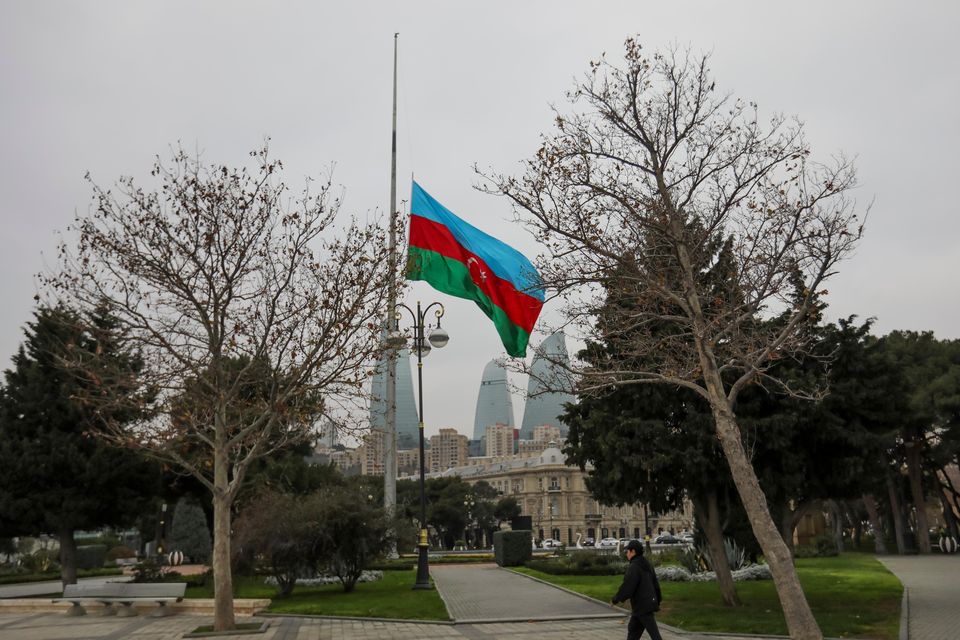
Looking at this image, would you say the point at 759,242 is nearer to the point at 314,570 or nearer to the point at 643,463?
the point at 643,463

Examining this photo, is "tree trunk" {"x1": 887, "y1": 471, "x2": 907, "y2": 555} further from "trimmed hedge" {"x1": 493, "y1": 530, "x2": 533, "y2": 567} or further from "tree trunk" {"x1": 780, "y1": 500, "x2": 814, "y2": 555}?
"tree trunk" {"x1": 780, "y1": 500, "x2": 814, "y2": 555}

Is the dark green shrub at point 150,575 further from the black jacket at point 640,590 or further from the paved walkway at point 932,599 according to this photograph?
the paved walkway at point 932,599

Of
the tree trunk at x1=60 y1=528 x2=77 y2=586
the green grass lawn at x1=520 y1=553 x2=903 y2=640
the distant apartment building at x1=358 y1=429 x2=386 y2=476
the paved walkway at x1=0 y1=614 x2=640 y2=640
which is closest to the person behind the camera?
the paved walkway at x1=0 y1=614 x2=640 y2=640

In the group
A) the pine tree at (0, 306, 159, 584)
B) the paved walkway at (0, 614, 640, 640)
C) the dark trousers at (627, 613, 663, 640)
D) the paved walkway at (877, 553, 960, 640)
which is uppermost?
the pine tree at (0, 306, 159, 584)

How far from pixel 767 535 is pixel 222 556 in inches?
373

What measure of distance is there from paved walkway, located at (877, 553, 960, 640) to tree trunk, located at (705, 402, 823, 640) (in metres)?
3.91

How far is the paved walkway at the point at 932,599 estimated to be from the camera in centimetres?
1410

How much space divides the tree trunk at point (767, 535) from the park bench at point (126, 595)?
1349cm

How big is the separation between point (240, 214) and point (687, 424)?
9.71 metres

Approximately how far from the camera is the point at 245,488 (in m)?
36.5

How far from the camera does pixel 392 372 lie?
889 inches

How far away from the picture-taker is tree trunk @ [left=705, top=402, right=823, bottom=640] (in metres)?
10.7

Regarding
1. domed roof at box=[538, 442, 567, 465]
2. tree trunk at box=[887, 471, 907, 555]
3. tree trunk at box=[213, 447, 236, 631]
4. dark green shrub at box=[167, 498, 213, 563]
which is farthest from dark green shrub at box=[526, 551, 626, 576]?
domed roof at box=[538, 442, 567, 465]

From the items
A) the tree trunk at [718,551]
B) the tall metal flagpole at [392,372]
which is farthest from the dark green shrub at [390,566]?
the tree trunk at [718,551]
